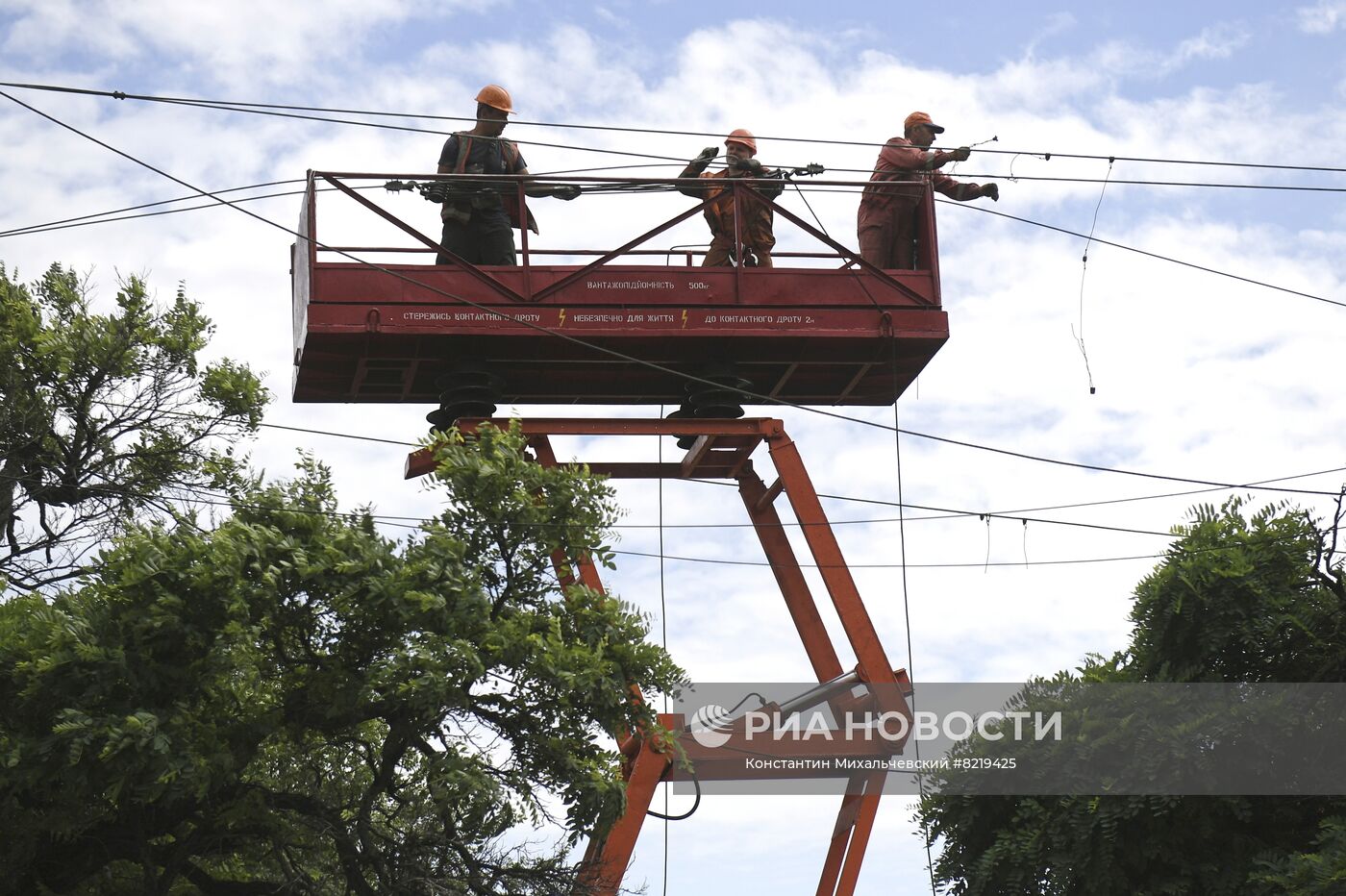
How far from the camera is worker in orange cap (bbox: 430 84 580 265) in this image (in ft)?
63.0

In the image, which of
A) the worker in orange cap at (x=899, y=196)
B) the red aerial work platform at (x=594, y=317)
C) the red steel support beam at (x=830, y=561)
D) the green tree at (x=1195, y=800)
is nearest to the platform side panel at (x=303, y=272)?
the red aerial work platform at (x=594, y=317)

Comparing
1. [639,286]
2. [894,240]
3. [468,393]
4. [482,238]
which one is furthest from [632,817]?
Answer: [894,240]

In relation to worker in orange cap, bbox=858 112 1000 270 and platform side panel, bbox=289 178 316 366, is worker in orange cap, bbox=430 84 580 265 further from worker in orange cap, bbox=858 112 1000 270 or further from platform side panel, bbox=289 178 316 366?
worker in orange cap, bbox=858 112 1000 270

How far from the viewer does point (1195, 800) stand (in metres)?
18.0

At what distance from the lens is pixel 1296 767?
59.1 feet

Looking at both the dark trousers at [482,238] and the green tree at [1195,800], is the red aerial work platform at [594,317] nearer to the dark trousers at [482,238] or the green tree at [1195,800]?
the dark trousers at [482,238]

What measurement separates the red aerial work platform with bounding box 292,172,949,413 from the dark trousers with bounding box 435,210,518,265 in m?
0.38

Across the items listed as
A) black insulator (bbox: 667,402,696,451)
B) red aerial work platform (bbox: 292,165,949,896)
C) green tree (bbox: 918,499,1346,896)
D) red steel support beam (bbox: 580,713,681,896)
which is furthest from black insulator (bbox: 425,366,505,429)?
green tree (bbox: 918,499,1346,896)

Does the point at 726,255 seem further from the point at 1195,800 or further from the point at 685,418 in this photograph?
the point at 1195,800

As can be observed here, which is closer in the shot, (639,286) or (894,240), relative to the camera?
(639,286)

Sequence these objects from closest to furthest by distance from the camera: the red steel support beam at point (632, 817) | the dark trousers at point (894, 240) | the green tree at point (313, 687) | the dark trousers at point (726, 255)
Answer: the green tree at point (313, 687), the red steel support beam at point (632, 817), the dark trousers at point (726, 255), the dark trousers at point (894, 240)

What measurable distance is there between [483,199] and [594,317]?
1.77 m

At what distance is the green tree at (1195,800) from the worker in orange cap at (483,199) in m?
7.37

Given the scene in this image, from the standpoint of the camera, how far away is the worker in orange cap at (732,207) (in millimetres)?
19484
